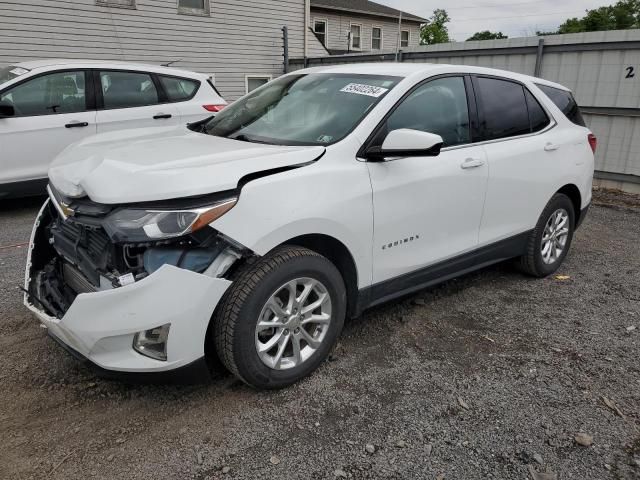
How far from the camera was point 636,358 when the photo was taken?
3211 mm

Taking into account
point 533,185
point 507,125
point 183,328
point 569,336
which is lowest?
point 569,336

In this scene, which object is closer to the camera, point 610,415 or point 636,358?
point 610,415

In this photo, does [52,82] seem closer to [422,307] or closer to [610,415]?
[422,307]

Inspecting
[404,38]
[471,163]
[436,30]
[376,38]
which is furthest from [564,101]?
[436,30]

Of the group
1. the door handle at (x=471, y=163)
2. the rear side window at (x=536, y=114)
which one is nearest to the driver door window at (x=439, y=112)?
the door handle at (x=471, y=163)

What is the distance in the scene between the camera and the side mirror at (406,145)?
2.77 metres

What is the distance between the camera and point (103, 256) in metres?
2.40

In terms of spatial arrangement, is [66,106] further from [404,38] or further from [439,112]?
[404,38]

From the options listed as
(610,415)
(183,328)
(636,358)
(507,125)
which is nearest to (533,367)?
(610,415)

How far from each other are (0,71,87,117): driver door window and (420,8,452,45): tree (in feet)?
157

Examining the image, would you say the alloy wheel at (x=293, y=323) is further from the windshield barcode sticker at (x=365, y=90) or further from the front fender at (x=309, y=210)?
the windshield barcode sticker at (x=365, y=90)

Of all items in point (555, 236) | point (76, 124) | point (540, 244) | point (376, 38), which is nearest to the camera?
point (540, 244)

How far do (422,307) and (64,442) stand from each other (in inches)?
97.3

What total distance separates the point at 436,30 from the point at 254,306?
187ft
